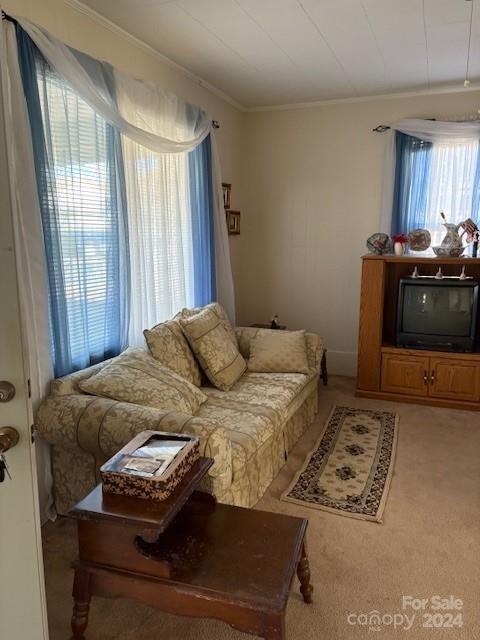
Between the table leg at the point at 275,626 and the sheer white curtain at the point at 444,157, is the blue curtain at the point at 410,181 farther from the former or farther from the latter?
the table leg at the point at 275,626

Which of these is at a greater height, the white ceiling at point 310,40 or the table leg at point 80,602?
the white ceiling at point 310,40

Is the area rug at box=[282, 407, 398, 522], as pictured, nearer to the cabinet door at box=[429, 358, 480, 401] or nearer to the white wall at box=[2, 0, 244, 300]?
the cabinet door at box=[429, 358, 480, 401]

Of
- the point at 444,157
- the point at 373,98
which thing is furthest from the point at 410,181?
the point at 373,98

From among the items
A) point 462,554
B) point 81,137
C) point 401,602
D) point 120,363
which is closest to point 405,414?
point 462,554

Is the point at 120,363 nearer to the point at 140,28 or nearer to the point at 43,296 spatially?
the point at 43,296

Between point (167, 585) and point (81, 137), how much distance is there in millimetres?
2151

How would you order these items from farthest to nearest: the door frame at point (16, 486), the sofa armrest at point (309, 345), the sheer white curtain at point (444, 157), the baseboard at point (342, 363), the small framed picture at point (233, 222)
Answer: the baseboard at point (342, 363) → the small framed picture at point (233, 222) → the sheer white curtain at point (444, 157) → the sofa armrest at point (309, 345) → the door frame at point (16, 486)

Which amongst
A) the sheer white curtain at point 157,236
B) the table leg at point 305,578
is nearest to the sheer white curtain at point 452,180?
the sheer white curtain at point 157,236

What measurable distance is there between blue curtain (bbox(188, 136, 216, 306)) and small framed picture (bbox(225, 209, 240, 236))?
1.96 feet

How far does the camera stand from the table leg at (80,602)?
5.17 ft

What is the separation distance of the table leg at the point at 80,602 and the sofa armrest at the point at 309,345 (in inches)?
85.2

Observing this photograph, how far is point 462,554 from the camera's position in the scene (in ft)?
6.98

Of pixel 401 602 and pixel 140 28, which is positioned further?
pixel 140 28

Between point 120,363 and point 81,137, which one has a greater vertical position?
point 81,137
